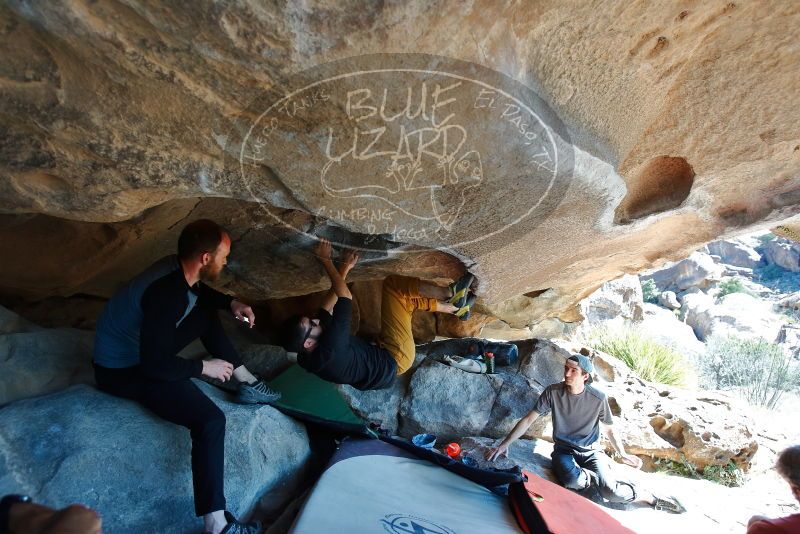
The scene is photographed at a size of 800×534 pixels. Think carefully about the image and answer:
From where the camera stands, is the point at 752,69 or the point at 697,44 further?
the point at 752,69

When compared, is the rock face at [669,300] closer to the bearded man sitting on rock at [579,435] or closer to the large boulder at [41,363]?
the bearded man sitting on rock at [579,435]

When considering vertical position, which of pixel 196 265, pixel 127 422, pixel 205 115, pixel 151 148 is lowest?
pixel 127 422

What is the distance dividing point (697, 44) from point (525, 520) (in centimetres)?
238

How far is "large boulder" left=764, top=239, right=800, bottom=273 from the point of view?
24172 mm

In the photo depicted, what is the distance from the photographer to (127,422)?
2.32 meters

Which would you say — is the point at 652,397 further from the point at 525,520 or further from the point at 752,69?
the point at 752,69

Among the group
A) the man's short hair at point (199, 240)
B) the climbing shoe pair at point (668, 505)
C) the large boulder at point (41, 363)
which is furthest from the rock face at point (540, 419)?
the man's short hair at point (199, 240)

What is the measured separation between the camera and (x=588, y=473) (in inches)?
147

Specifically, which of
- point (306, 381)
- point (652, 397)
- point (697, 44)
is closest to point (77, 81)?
point (697, 44)

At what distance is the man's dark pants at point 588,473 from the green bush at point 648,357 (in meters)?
4.79

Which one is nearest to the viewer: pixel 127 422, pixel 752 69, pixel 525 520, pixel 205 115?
pixel 205 115

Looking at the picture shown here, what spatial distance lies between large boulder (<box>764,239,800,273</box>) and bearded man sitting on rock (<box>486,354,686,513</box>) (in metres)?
27.4

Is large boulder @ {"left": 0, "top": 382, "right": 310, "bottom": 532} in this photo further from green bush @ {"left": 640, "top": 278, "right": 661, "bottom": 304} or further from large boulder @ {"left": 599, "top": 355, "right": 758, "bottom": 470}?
green bush @ {"left": 640, "top": 278, "right": 661, "bottom": 304}

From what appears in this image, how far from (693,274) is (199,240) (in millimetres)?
26156
